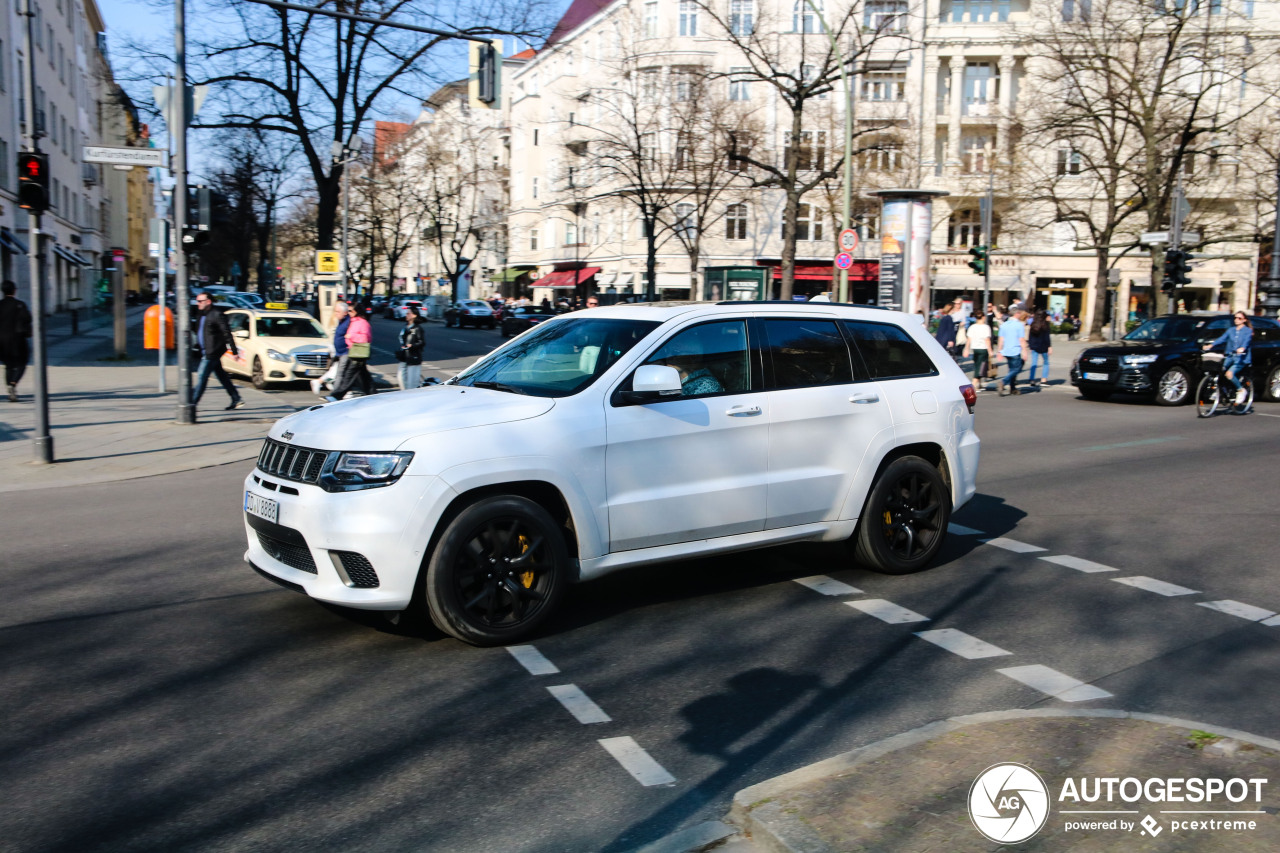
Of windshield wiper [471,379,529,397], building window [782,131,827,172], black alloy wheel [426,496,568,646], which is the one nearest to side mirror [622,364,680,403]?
windshield wiper [471,379,529,397]

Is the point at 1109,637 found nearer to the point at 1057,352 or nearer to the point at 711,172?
the point at 1057,352

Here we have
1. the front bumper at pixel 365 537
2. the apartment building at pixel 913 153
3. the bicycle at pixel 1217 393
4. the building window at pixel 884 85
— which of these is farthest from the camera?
the building window at pixel 884 85

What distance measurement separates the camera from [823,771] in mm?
3861

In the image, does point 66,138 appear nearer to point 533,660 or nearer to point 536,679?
point 533,660

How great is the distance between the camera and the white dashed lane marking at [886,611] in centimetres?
611

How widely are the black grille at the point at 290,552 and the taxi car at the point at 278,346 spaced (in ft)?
53.6

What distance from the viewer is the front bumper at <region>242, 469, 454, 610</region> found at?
5.10 metres

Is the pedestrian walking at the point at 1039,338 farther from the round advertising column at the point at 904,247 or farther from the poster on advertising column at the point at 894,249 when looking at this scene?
the poster on advertising column at the point at 894,249

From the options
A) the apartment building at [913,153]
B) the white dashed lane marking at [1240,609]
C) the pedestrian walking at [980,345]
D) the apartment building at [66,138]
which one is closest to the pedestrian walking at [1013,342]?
the pedestrian walking at [980,345]

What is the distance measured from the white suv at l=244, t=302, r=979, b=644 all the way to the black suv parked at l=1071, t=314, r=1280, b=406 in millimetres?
14496

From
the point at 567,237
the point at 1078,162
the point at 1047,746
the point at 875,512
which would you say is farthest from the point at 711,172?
the point at 1047,746

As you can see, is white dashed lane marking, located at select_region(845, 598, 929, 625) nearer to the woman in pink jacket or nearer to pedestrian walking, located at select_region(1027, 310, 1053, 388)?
the woman in pink jacket

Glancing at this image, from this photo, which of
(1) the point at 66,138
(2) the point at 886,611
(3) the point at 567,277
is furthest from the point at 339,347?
(3) the point at 567,277

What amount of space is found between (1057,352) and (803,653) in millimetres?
37687
